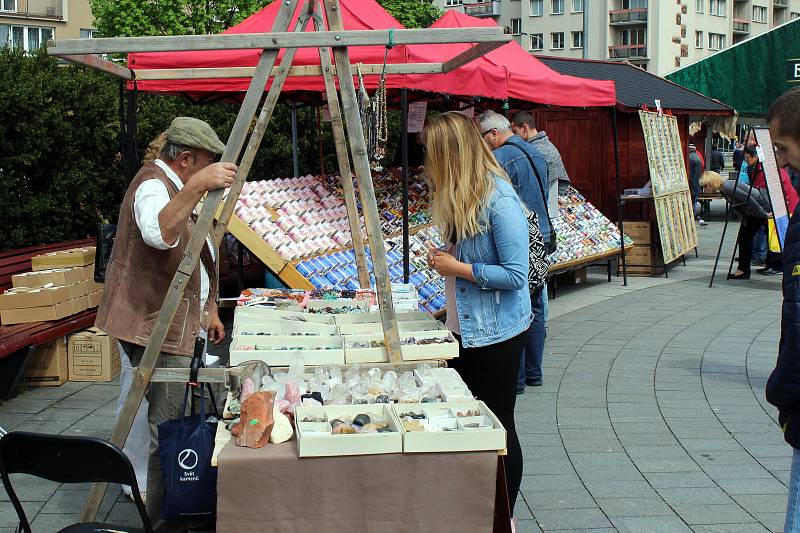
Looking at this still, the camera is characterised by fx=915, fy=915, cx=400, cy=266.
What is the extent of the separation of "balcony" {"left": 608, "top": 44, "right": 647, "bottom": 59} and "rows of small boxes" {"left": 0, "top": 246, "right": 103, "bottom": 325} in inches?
2897

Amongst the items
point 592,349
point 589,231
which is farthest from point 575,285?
point 592,349

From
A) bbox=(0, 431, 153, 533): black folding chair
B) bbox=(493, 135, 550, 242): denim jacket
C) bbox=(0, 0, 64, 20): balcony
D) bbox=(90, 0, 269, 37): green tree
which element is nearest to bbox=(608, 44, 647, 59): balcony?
bbox=(0, 0, 64, 20): balcony

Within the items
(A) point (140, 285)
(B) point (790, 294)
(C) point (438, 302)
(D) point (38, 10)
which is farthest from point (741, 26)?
(B) point (790, 294)

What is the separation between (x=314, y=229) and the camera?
24.6 ft

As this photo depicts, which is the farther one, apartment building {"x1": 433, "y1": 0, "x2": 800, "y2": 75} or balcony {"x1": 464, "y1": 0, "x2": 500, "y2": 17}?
balcony {"x1": 464, "y1": 0, "x2": 500, "y2": 17}

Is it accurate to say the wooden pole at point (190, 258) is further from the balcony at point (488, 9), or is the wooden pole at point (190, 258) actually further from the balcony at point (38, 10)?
the balcony at point (488, 9)

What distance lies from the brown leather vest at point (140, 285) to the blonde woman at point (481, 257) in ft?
3.57

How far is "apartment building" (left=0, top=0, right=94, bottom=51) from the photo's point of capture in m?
49.6

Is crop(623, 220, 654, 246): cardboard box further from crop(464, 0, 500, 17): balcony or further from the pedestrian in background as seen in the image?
crop(464, 0, 500, 17): balcony

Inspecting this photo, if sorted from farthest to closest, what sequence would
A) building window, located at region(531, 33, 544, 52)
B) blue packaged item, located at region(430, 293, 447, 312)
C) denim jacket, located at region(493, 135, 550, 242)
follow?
building window, located at region(531, 33, 544, 52) < blue packaged item, located at region(430, 293, 447, 312) < denim jacket, located at region(493, 135, 550, 242)

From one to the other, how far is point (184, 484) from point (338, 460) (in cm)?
62

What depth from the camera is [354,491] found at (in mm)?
3023

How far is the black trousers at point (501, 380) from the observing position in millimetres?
3924

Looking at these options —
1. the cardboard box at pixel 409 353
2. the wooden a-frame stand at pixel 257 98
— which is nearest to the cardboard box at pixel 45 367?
the wooden a-frame stand at pixel 257 98
